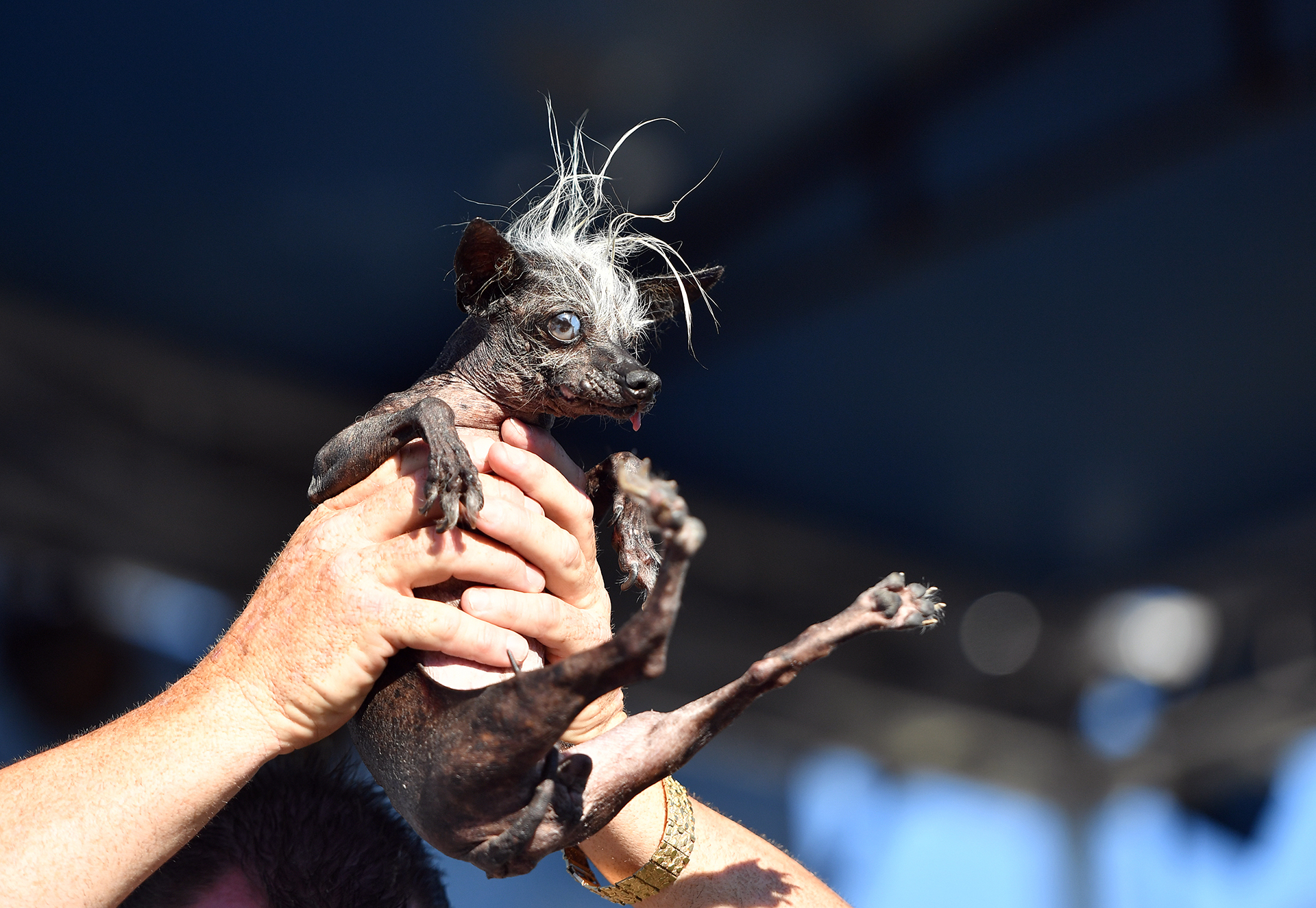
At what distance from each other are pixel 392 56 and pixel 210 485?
2550 millimetres

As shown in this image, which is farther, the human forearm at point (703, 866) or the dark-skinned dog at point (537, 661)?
the human forearm at point (703, 866)

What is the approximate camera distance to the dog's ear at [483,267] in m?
1.58

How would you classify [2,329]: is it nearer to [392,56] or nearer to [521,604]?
[392,56]

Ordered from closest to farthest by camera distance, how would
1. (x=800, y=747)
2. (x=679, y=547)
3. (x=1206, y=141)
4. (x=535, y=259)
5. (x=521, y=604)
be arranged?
(x=679, y=547)
(x=521, y=604)
(x=535, y=259)
(x=1206, y=141)
(x=800, y=747)

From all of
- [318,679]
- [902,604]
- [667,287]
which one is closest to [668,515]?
[902,604]

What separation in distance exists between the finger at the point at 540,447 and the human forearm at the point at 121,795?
554 mm

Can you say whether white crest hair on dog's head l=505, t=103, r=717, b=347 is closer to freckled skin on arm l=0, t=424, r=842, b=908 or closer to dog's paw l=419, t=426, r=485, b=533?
freckled skin on arm l=0, t=424, r=842, b=908

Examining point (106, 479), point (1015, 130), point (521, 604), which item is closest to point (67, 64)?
point (106, 479)

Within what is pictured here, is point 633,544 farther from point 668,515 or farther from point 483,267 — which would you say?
point 668,515

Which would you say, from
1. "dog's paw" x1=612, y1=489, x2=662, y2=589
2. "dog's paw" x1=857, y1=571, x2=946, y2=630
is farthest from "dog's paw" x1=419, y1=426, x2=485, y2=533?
"dog's paw" x1=857, y1=571, x2=946, y2=630

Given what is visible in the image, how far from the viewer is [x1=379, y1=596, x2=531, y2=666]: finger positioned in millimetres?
1354

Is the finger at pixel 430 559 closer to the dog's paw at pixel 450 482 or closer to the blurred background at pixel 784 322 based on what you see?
the dog's paw at pixel 450 482

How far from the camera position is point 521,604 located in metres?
1.44

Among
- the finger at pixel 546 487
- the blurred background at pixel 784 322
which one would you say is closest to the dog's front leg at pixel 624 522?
the finger at pixel 546 487
